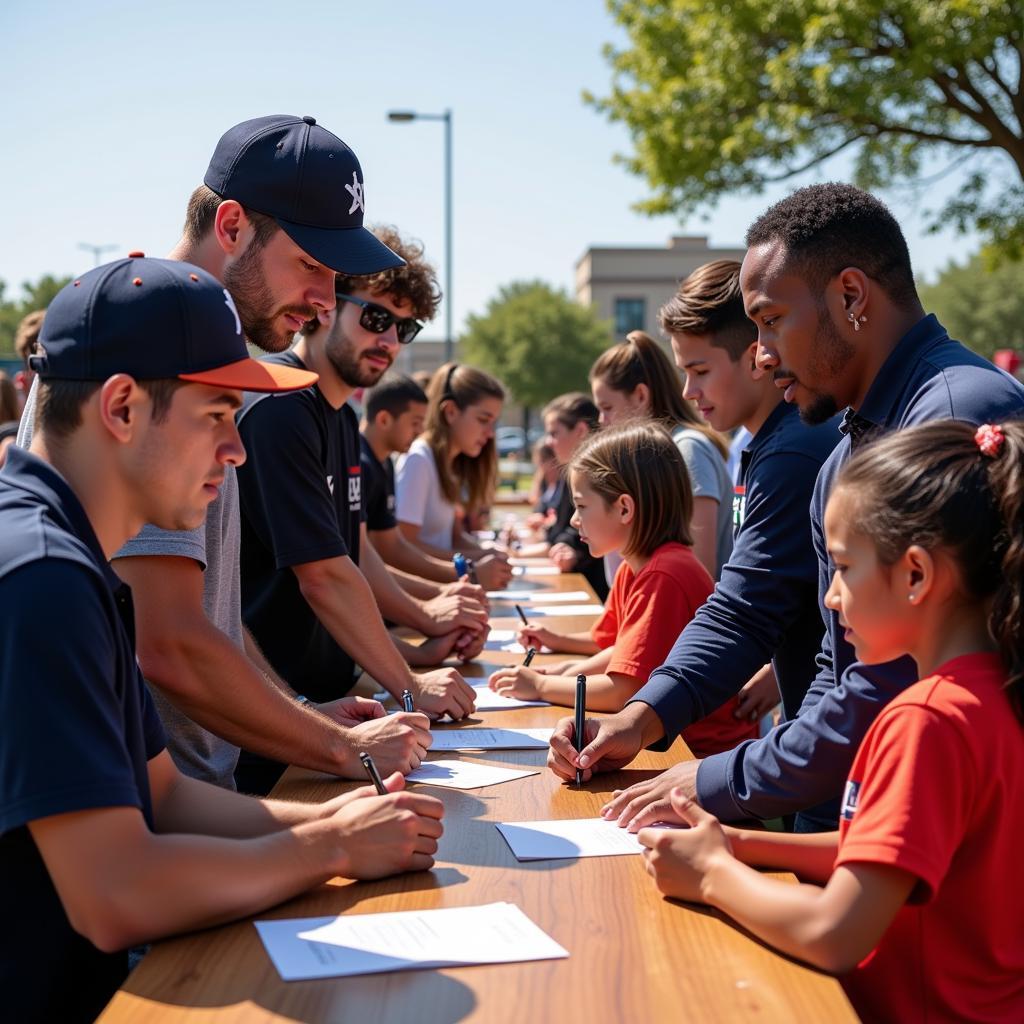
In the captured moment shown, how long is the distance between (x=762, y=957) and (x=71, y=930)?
1016 mm

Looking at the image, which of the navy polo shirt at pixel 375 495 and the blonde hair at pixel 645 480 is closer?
the blonde hair at pixel 645 480

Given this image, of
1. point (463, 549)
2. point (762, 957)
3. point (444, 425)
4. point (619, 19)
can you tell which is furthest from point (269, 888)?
point (619, 19)

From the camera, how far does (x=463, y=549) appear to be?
771 cm

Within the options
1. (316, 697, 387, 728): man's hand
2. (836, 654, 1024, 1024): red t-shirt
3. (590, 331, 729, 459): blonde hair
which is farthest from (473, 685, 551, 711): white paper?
(590, 331, 729, 459): blonde hair

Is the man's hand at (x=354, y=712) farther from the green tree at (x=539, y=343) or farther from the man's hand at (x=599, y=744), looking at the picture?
the green tree at (x=539, y=343)

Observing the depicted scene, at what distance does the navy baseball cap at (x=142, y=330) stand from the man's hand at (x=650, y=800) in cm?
110

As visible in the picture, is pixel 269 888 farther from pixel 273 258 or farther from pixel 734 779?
pixel 273 258

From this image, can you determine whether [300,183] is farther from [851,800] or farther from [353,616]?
[851,800]

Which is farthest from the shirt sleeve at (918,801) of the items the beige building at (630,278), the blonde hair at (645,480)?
the beige building at (630,278)

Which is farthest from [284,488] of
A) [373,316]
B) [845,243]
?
[845,243]

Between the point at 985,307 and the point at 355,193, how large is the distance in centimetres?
5140

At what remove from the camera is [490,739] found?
297 cm

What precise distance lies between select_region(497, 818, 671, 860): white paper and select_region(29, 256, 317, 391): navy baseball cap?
0.98 m

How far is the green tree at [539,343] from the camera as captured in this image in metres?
50.0
